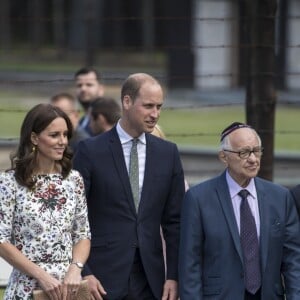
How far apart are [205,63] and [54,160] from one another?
27758 millimetres

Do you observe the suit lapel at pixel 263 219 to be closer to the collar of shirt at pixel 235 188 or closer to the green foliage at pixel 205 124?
the collar of shirt at pixel 235 188

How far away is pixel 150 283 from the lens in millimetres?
7012

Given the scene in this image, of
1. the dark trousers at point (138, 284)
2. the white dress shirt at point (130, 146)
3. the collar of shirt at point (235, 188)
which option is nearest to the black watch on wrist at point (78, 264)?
the dark trousers at point (138, 284)

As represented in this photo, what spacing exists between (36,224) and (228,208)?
1097mm

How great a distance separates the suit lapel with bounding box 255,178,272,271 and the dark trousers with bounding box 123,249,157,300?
74cm

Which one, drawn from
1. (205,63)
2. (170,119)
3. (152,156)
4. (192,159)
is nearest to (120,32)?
(205,63)

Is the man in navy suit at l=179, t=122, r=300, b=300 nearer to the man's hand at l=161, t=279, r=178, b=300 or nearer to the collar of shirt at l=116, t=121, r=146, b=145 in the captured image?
the man's hand at l=161, t=279, r=178, b=300

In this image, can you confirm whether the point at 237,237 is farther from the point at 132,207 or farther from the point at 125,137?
the point at 125,137

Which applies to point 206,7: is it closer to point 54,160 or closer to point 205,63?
point 205,63

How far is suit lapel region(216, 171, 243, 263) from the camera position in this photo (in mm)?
6707

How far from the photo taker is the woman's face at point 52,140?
21.7 ft

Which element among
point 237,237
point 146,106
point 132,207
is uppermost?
point 146,106

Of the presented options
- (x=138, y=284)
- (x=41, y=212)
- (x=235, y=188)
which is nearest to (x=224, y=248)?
(x=235, y=188)

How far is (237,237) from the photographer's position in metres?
6.71
